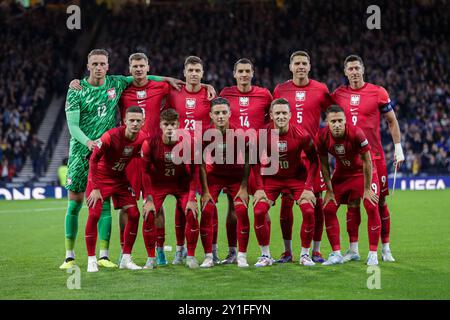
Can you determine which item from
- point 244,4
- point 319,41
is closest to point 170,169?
point 319,41

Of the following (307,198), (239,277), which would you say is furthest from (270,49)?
(239,277)

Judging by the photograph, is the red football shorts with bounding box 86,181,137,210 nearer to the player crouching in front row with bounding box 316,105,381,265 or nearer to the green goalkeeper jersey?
the green goalkeeper jersey

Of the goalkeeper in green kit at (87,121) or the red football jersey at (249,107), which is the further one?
the red football jersey at (249,107)

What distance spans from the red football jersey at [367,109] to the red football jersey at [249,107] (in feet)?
2.99

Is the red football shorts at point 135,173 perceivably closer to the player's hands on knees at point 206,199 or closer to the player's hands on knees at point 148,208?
the player's hands on knees at point 148,208

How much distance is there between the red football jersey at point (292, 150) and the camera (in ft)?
28.5

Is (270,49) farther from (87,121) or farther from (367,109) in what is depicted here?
(87,121)

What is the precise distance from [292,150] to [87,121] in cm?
240

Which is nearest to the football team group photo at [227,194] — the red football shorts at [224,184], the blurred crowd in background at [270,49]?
the red football shorts at [224,184]

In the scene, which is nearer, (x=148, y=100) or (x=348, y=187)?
(x=348, y=187)

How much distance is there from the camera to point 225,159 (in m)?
8.79
